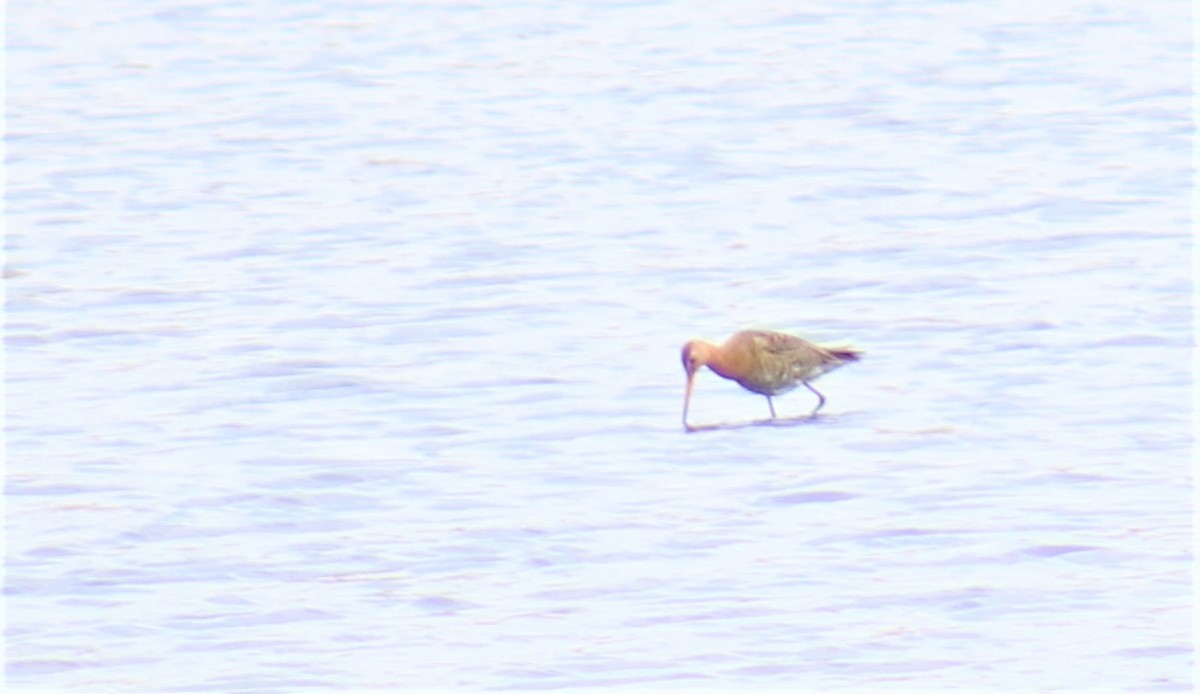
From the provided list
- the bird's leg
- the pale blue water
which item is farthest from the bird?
the pale blue water

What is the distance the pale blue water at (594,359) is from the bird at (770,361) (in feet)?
0.58

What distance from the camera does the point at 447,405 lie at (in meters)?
9.42

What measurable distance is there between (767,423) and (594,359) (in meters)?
0.91

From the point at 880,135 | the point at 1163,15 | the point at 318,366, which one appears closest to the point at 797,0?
the point at 1163,15

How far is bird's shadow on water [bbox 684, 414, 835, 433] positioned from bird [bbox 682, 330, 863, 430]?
0.05 m

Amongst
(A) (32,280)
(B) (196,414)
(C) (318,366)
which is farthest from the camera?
(A) (32,280)

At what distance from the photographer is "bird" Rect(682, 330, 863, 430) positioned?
9.52 meters

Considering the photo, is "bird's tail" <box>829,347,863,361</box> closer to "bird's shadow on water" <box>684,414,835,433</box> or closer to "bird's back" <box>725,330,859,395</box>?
"bird's back" <box>725,330,859,395</box>

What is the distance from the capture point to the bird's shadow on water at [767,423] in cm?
927

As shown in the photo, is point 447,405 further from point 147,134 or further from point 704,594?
point 147,134

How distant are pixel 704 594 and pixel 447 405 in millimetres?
2425

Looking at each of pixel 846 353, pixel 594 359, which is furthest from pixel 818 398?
pixel 594 359

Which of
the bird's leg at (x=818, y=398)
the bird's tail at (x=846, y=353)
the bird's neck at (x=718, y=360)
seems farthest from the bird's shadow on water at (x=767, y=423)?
the bird's tail at (x=846, y=353)

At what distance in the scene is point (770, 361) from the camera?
9.55 meters
